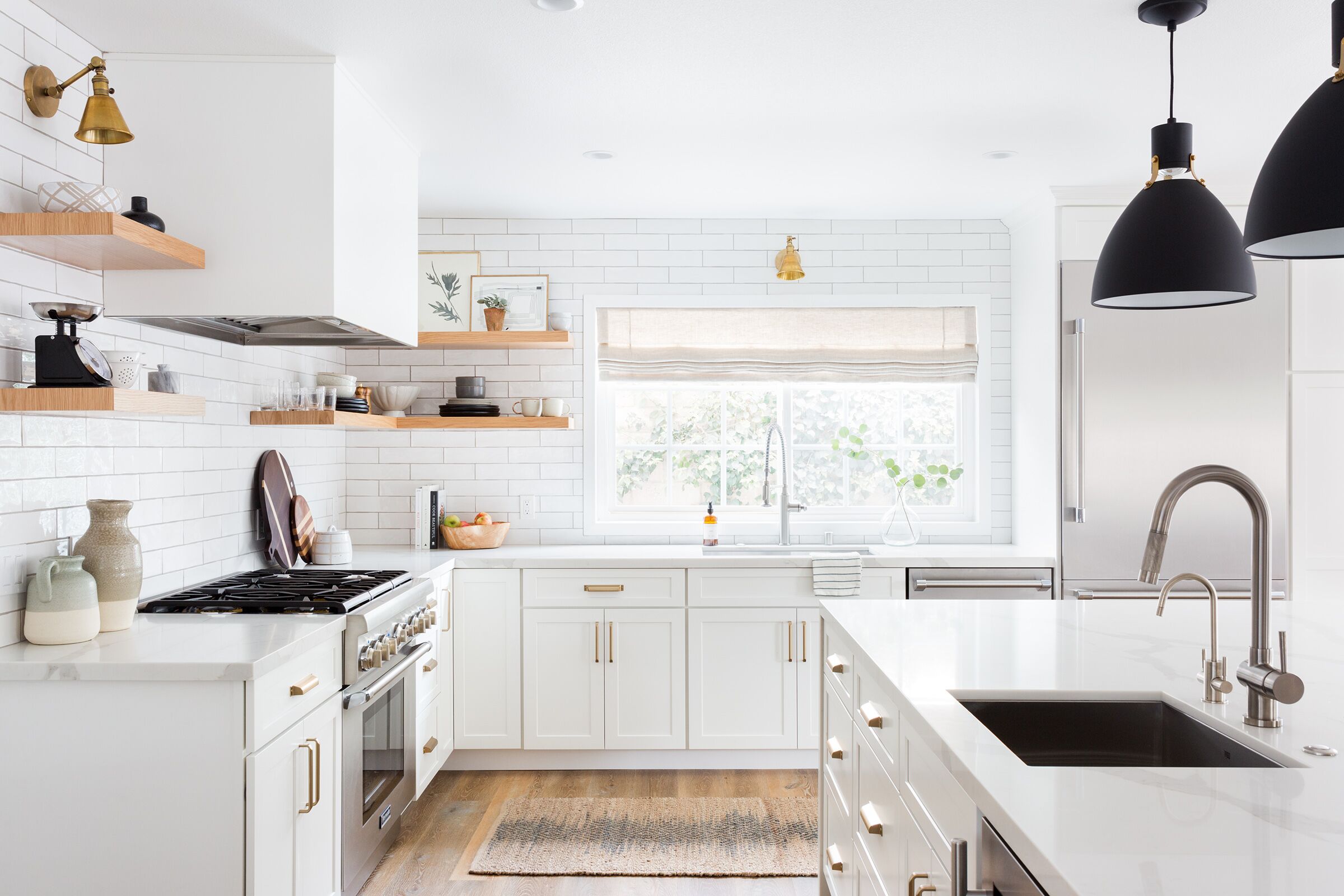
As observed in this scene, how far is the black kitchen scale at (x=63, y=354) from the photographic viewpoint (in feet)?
6.91

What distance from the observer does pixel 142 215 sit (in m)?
2.36

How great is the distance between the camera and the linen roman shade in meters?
4.47

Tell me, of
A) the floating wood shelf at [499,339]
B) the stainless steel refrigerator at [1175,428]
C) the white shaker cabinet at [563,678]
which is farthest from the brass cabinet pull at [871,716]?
the floating wood shelf at [499,339]

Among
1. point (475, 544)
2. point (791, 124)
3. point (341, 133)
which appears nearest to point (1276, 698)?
point (791, 124)

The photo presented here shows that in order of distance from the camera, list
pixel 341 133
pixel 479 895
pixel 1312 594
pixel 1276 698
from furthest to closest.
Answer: pixel 1312 594, pixel 479 895, pixel 341 133, pixel 1276 698

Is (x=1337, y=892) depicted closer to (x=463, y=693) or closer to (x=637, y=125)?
(x=637, y=125)

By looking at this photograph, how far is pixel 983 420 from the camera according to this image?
4477 mm

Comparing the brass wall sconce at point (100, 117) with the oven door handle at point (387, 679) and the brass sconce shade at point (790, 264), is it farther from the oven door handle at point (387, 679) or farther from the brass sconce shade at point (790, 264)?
the brass sconce shade at point (790, 264)

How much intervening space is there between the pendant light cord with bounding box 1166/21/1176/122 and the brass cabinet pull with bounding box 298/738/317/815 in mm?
2559

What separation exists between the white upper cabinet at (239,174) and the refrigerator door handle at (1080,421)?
3.00m

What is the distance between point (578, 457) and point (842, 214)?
178 centimetres

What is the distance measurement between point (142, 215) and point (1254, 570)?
2687 mm

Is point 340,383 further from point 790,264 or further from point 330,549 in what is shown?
point 790,264

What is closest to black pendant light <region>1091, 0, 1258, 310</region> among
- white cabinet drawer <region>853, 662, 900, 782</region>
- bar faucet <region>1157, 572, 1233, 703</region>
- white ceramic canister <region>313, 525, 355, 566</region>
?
bar faucet <region>1157, 572, 1233, 703</region>
